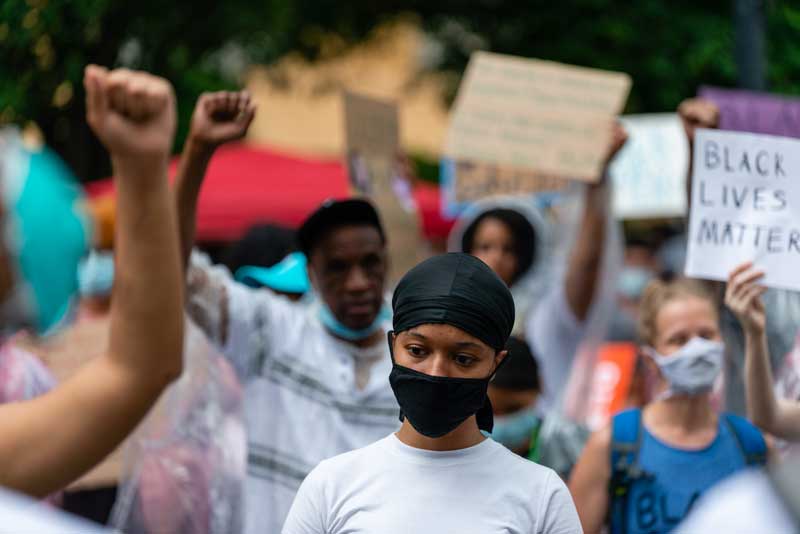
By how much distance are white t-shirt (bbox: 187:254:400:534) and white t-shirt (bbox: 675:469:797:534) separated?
234 centimetres

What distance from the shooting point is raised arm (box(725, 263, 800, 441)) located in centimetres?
370

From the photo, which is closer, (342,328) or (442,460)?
(442,460)

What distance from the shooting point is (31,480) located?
72.5 inches

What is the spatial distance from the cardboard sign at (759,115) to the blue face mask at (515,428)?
1518 mm

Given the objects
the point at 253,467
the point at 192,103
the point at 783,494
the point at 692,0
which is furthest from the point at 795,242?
the point at 192,103

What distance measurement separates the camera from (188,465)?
4445 millimetres

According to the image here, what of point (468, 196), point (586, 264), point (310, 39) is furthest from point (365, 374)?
point (310, 39)

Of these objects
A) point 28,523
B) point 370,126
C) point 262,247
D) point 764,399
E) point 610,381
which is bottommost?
point 610,381

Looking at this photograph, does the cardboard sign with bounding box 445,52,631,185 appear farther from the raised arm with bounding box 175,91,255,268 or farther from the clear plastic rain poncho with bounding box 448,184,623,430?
the raised arm with bounding box 175,91,255,268

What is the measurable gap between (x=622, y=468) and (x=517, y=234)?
1.65 meters

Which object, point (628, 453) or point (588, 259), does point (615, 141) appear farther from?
point (628, 453)

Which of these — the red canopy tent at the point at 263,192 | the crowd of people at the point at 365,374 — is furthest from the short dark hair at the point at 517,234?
the red canopy tent at the point at 263,192

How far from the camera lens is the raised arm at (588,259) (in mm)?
5102

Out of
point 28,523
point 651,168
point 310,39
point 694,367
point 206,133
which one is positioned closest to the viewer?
point 28,523
